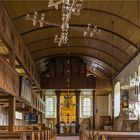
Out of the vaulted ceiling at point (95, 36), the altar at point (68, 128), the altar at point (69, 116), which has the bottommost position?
the altar at point (68, 128)

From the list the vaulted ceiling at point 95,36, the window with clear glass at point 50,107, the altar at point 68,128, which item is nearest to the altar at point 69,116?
the altar at point 68,128

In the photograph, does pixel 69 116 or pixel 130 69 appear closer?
pixel 130 69

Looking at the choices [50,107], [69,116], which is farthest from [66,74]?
[69,116]

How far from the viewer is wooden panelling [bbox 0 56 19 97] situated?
1191cm

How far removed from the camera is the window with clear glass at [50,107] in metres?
34.3

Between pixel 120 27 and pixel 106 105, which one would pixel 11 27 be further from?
pixel 106 105

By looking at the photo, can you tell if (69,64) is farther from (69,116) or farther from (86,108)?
(69,116)

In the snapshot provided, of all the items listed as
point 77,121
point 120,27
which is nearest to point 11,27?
point 120,27

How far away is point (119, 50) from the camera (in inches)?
865

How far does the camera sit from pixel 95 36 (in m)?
20.7

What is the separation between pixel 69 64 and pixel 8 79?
17.2 metres

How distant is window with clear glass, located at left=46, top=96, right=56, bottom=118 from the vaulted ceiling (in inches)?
267

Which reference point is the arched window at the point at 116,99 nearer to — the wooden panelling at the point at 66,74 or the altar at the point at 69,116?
the wooden panelling at the point at 66,74

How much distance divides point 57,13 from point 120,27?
337cm
